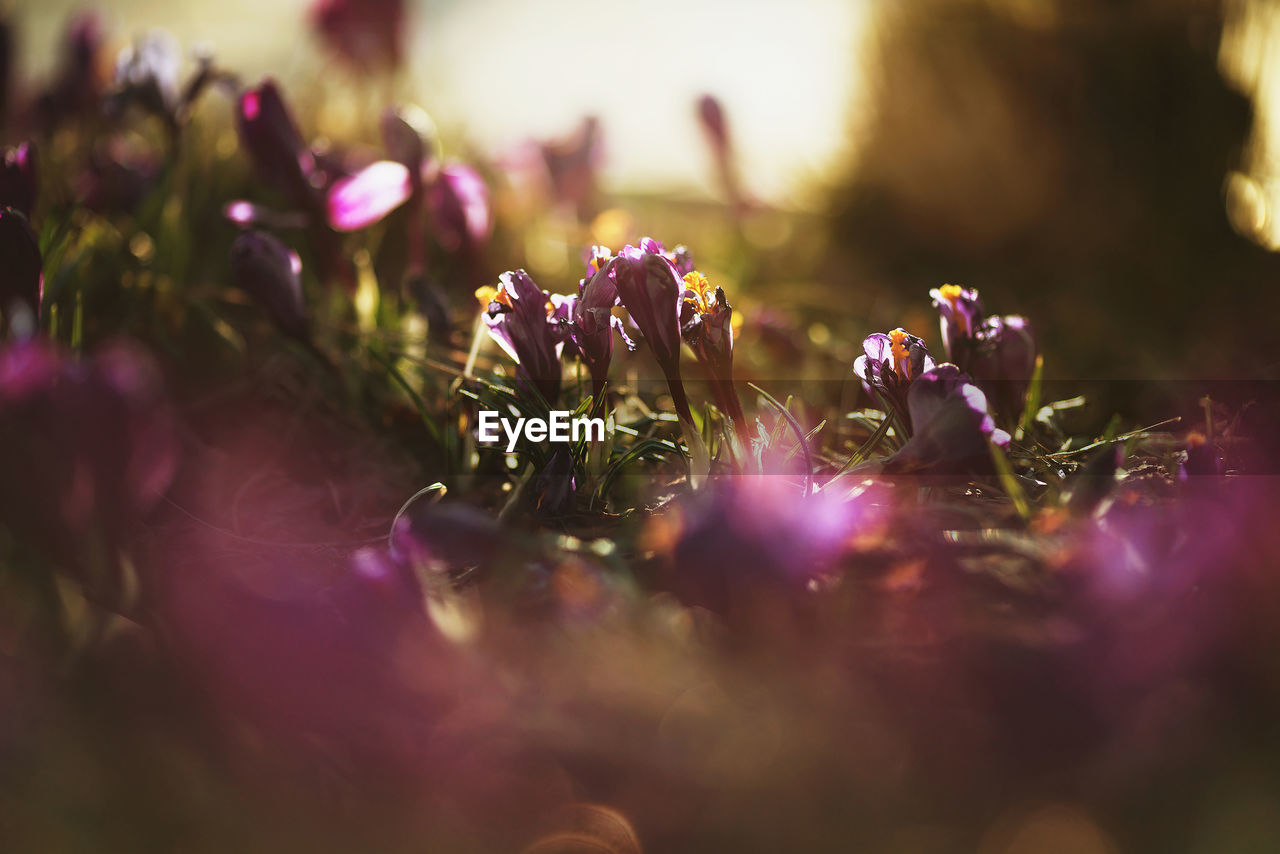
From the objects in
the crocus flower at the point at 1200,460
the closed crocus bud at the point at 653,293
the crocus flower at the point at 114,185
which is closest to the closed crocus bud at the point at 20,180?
the crocus flower at the point at 114,185

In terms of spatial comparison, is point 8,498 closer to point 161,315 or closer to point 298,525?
point 298,525

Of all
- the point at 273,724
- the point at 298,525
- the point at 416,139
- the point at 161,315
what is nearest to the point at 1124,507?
the point at 273,724

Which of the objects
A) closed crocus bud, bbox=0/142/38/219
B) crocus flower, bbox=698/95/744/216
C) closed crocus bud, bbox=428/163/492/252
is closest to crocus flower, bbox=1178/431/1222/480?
closed crocus bud, bbox=428/163/492/252

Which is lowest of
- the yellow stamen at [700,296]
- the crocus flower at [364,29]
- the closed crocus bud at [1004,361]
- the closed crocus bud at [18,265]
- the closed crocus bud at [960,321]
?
the closed crocus bud at [1004,361]

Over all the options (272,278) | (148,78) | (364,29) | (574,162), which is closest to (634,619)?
(272,278)

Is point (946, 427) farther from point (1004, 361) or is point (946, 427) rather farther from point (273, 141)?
point (273, 141)

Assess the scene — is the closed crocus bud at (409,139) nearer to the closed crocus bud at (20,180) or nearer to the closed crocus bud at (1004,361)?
the closed crocus bud at (20,180)

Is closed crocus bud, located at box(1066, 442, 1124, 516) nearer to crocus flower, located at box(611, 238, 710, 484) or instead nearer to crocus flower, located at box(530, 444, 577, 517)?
crocus flower, located at box(611, 238, 710, 484)
